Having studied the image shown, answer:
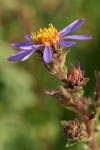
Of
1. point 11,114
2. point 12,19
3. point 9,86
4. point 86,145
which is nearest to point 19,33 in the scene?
point 12,19

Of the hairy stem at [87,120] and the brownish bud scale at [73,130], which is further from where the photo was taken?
the hairy stem at [87,120]

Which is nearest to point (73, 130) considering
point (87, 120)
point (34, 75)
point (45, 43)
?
point (87, 120)

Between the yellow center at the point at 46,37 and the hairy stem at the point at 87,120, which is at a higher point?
the yellow center at the point at 46,37

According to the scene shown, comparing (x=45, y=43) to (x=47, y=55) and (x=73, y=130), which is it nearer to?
(x=47, y=55)

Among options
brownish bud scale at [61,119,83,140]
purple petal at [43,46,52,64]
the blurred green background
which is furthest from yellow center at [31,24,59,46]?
the blurred green background

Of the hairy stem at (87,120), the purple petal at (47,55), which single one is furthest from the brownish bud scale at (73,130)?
the purple petal at (47,55)

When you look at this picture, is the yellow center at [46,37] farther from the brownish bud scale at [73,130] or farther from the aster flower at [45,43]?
the brownish bud scale at [73,130]

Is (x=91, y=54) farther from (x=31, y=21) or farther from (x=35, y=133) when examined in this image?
(x=35, y=133)

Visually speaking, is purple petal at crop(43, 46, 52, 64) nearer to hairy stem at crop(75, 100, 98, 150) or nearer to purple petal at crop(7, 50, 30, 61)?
purple petal at crop(7, 50, 30, 61)
